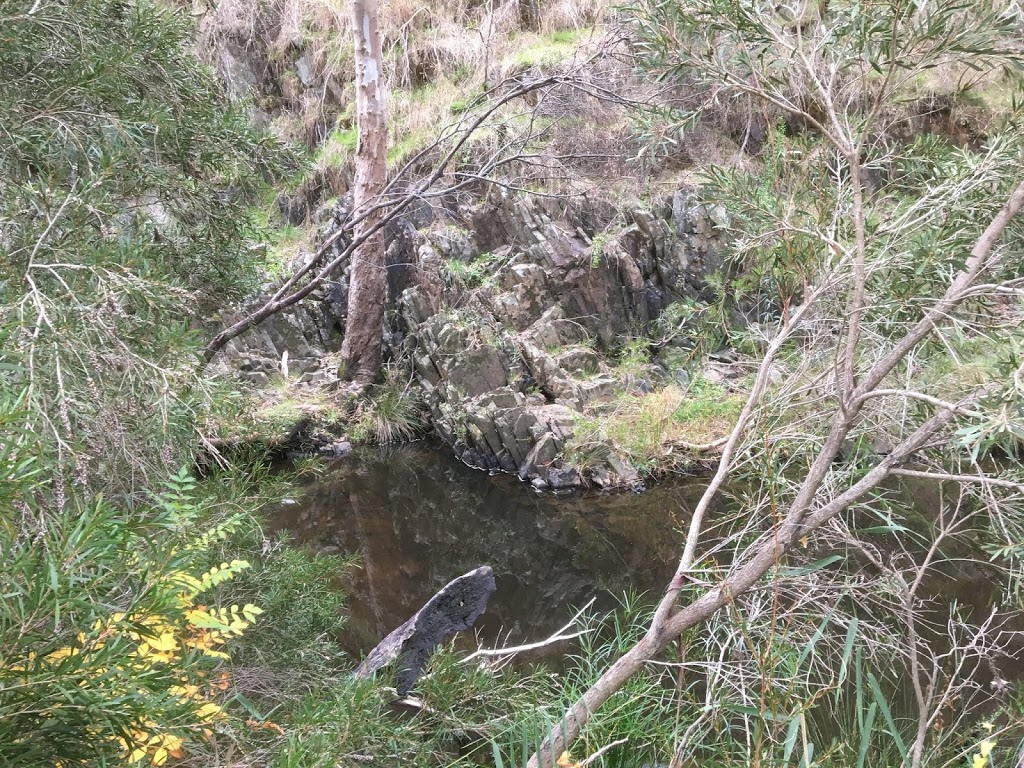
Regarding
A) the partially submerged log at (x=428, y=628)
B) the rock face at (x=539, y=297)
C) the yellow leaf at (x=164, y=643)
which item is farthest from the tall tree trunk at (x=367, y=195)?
the yellow leaf at (x=164, y=643)

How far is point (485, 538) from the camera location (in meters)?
6.04

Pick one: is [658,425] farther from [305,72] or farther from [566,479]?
[305,72]

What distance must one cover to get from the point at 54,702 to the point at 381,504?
5790mm

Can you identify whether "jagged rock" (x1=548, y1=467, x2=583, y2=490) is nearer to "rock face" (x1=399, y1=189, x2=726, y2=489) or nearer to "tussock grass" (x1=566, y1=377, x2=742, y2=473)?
"tussock grass" (x1=566, y1=377, x2=742, y2=473)

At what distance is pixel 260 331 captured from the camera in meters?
9.38

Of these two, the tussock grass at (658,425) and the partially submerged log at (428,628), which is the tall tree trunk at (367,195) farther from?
the partially submerged log at (428,628)

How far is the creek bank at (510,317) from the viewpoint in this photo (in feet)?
26.6

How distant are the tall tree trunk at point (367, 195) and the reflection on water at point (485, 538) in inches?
64.8

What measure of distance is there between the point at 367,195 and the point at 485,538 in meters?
4.24

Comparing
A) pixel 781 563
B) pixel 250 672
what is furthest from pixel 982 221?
pixel 250 672

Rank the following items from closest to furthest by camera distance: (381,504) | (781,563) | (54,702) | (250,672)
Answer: (54,702)
(781,563)
(250,672)
(381,504)

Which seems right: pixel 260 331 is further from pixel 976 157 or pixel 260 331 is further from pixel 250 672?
pixel 976 157

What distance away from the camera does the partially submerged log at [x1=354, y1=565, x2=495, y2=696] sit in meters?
3.21

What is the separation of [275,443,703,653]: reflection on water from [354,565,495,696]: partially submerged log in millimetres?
999
